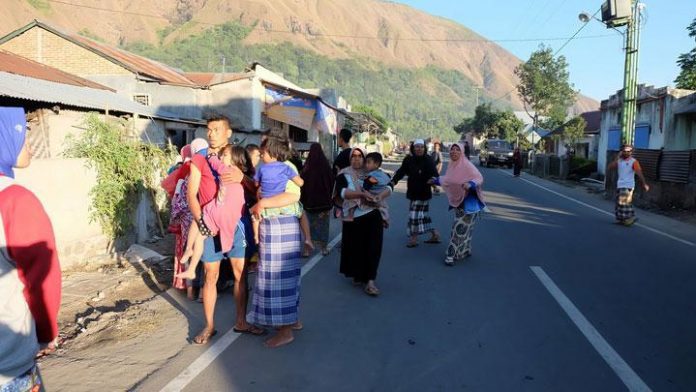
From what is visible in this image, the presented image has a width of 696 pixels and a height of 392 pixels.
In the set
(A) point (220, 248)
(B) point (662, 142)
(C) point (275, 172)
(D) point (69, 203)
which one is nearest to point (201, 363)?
(A) point (220, 248)

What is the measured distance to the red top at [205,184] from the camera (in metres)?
4.20

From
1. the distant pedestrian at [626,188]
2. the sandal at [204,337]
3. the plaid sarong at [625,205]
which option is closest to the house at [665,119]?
the distant pedestrian at [626,188]

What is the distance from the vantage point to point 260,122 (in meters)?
23.3

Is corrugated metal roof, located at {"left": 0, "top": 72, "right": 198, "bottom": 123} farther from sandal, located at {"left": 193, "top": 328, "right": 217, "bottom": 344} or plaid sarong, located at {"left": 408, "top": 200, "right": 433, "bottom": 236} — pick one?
plaid sarong, located at {"left": 408, "top": 200, "right": 433, "bottom": 236}

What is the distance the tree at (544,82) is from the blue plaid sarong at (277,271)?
4642cm

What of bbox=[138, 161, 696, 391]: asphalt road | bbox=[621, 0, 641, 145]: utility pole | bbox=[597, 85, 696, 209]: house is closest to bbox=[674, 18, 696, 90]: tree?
bbox=[597, 85, 696, 209]: house

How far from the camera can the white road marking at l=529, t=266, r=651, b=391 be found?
12.4ft

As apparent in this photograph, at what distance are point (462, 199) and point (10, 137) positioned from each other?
6.12 meters

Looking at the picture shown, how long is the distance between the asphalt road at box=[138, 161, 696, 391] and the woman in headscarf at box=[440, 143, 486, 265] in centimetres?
26

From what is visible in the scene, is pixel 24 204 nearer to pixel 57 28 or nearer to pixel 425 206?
pixel 425 206

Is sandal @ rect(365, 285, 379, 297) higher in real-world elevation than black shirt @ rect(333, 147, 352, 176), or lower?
lower

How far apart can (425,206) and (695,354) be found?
4.71 m

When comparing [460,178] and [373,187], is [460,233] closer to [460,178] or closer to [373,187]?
[460,178]

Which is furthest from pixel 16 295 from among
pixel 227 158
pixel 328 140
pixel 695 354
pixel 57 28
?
pixel 328 140
